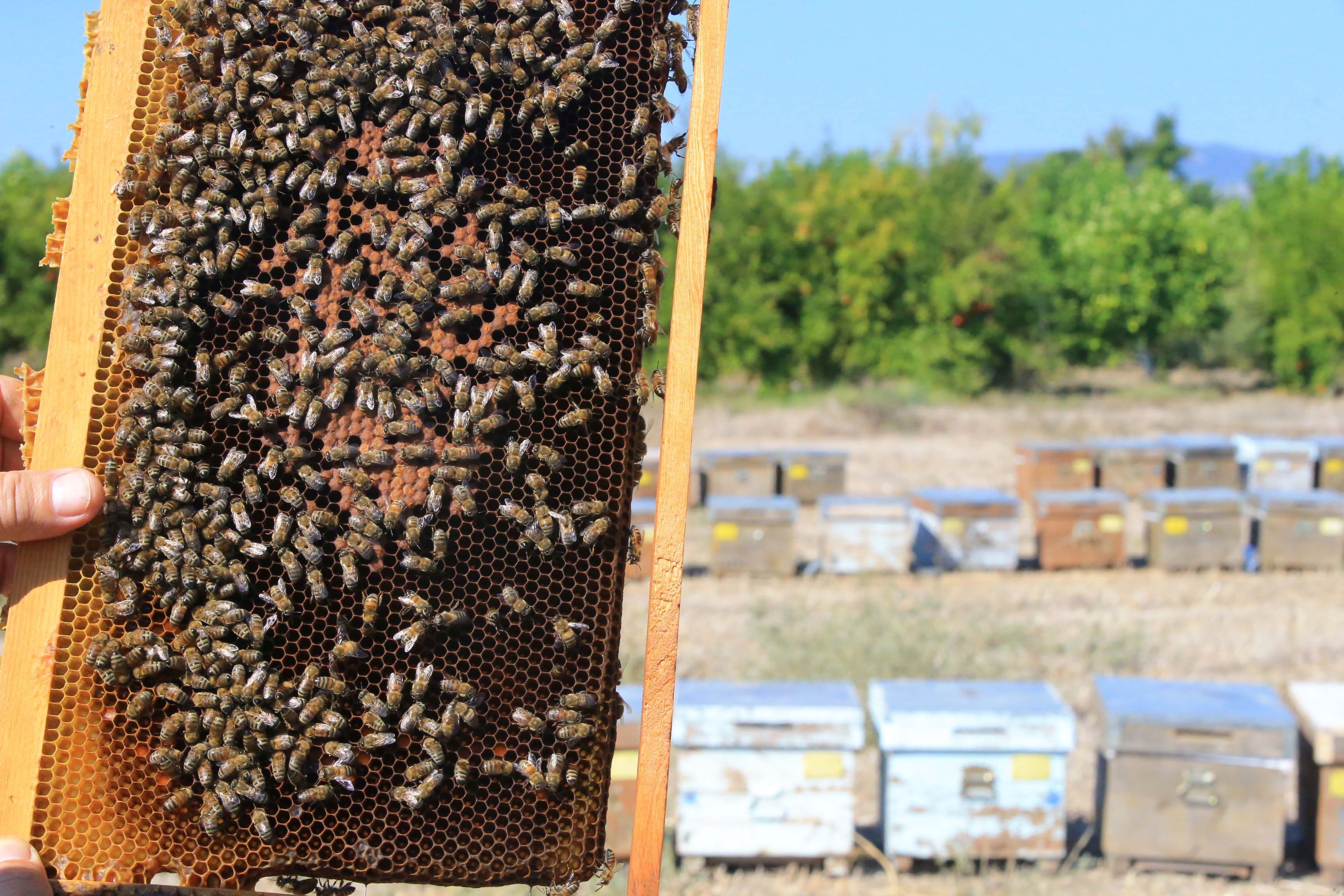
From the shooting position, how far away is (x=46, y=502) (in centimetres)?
250

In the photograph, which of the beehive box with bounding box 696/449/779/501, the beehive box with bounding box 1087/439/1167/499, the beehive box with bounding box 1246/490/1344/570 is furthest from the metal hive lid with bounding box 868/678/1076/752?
the beehive box with bounding box 1087/439/1167/499

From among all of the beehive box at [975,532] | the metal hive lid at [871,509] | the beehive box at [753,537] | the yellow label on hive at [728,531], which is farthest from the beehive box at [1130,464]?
the yellow label on hive at [728,531]

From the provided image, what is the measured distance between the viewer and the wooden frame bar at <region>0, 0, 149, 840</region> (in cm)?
254

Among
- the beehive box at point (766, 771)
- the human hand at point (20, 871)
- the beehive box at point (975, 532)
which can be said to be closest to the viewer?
the human hand at point (20, 871)

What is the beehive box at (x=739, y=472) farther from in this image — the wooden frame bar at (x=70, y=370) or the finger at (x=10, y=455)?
the wooden frame bar at (x=70, y=370)

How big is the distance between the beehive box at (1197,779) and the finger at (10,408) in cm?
681

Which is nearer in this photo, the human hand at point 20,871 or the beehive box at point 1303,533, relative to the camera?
the human hand at point 20,871

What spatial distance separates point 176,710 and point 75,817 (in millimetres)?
361

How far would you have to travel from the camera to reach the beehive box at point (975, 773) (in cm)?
711

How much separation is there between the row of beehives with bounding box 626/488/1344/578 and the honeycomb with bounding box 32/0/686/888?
466 inches

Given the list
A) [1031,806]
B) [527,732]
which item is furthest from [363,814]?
[1031,806]

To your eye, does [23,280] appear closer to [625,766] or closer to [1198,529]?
[625,766]

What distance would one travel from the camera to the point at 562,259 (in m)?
2.59

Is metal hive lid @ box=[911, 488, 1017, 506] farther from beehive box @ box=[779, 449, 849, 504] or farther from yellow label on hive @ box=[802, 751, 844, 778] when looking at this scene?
yellow label on hive @ box=[802, 751, 844, 778]
